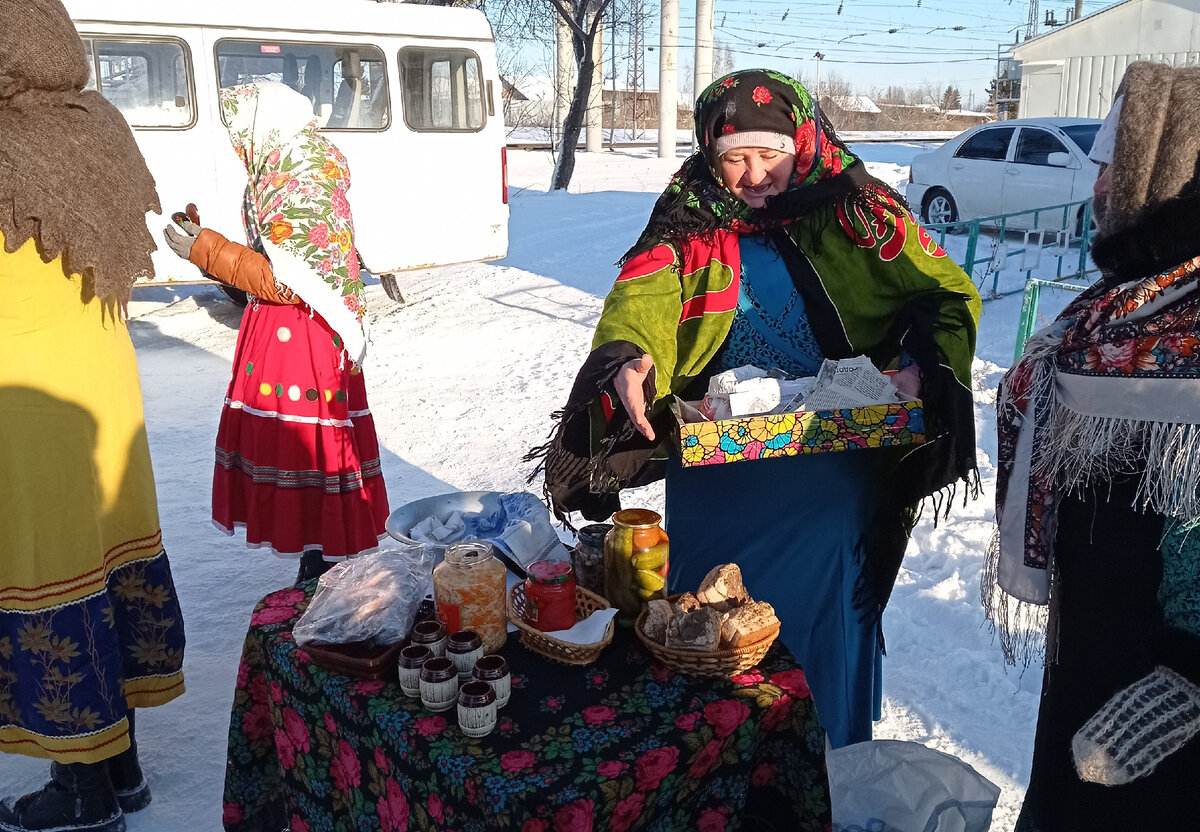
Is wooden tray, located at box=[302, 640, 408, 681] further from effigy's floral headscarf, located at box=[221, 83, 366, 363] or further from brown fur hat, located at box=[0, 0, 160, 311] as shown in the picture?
effigy's floral headscarf, located at box=[221, 83, 366, 363]

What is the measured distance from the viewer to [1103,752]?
1453 mm

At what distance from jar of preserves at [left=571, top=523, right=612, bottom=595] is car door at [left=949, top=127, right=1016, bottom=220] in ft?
33.4

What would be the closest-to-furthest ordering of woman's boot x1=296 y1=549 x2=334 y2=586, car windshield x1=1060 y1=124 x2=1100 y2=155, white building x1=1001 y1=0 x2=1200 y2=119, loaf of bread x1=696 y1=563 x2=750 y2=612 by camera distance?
loaf of bread x1=696 y1=563 x2=750 y2=612
woman's boot x1=296 y1=549 x2=334 y2=586
car windshield x1=1060 y1=124 x2=1100 y2=155
white building x1=1001 y1=0 x2=1200 y2=119

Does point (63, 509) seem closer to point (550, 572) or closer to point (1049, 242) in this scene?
point (550, 572)

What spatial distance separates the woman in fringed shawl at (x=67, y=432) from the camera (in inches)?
83.2

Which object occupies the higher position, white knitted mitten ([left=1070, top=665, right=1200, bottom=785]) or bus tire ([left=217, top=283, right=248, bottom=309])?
white knitted mitten ([left=1070, top=665, right=1200, bottom=785])

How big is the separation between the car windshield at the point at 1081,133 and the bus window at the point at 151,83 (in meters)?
8.90

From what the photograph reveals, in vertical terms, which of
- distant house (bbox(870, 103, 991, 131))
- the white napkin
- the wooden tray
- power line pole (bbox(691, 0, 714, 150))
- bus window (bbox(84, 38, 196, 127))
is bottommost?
the wooden tray

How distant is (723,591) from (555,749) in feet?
1.61

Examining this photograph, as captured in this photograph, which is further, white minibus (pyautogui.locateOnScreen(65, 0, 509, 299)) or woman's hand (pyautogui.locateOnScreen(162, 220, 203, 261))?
white minibus (pyautogui.locateOnScreen(65, 0, 509, 299))

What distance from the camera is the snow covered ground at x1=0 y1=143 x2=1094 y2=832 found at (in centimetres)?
291

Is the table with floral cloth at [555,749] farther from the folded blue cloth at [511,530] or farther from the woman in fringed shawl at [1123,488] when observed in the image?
the woman in fringed shawl at [1123,488]

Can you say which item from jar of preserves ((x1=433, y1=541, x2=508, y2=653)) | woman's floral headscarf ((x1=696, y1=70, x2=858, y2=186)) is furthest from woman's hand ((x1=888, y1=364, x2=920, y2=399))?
jar of preserves ((x1=433, y1=541, x2=508, y2=653))

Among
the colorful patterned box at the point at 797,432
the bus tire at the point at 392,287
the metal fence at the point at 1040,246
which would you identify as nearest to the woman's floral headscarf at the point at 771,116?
the colorful patterned box at the point at 797,432
